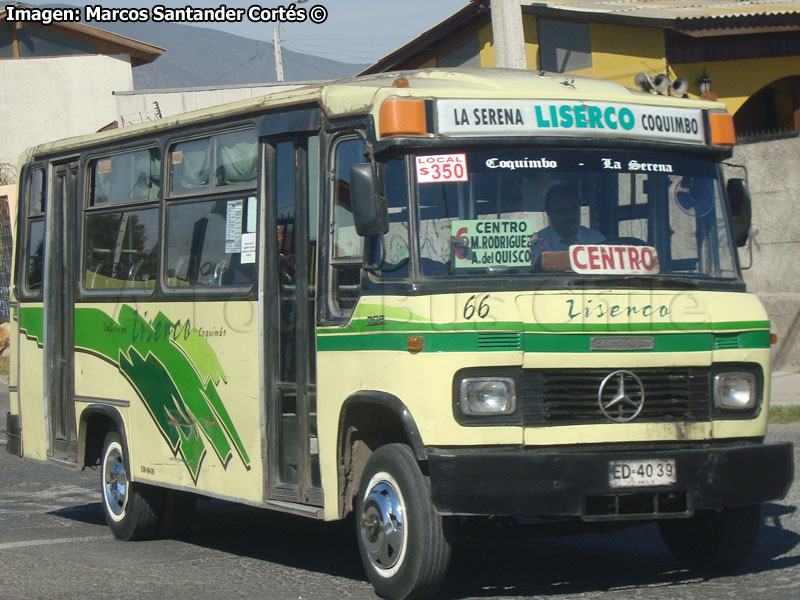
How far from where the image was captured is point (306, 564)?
841cm

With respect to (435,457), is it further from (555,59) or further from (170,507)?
(555,59)

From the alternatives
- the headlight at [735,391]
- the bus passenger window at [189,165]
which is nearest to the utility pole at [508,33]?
the bus passenger window at [189,165]

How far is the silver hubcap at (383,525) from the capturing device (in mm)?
6862

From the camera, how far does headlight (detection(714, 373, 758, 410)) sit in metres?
7.09

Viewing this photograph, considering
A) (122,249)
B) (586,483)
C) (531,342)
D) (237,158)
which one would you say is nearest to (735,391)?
(586,483)

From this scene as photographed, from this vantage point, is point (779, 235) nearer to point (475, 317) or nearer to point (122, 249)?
point (122, 249)

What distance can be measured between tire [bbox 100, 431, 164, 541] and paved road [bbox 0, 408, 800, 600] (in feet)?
0.37

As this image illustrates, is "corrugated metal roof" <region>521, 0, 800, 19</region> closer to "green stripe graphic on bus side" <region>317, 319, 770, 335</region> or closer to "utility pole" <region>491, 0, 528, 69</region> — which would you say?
"utility pole" <region>491, 0, 528, 69</region>

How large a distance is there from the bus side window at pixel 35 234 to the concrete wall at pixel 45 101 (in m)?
27.8

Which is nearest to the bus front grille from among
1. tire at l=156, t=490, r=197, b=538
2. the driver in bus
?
the driver in bus

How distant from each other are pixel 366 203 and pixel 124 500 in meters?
4.04

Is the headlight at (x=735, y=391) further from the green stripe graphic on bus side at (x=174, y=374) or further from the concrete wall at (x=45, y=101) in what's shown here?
the concrete wall at (x=45, y=101)

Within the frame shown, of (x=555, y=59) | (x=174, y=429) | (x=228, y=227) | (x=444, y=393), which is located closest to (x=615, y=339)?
(x=444, y=393)

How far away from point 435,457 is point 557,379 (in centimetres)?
75
